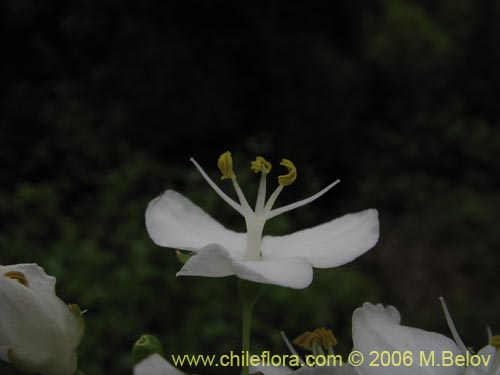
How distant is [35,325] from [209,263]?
0.48ft

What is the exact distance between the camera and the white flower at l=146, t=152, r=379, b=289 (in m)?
0.63

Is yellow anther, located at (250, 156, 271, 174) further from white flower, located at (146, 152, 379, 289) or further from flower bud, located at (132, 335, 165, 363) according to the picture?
flower bud, located at (132, 335, 165, 363)

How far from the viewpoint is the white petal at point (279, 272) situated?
621 mm

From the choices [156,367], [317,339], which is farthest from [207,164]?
[156,367]

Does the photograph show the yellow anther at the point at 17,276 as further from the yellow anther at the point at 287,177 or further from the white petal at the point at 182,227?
the yellow anther at the point at 287,177

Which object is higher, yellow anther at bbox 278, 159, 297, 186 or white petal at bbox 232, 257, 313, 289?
yellow anther at bbox 278, 159, 297, 186

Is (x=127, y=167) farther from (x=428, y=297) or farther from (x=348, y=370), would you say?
(x=348, y=370)

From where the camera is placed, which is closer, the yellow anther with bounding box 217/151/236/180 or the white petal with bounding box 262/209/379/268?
the white petal with bounding box 262/209/379/268

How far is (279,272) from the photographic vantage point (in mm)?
648

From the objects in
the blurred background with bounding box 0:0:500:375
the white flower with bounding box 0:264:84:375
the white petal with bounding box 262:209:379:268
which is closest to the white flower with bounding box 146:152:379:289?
the white petal with bounding box 262:209:379:268

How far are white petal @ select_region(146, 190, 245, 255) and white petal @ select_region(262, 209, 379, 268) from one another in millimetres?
42

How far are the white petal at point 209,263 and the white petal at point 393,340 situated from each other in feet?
0.37

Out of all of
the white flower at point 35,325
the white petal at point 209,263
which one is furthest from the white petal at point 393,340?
the white flower at point 35,325

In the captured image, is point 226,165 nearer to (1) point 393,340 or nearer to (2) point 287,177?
(2) point 287,177
